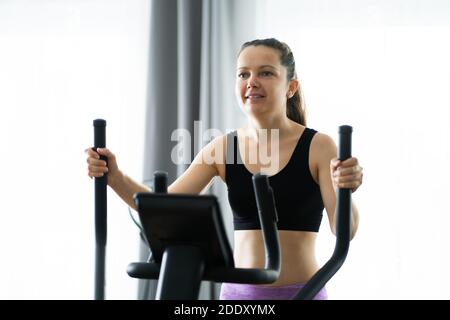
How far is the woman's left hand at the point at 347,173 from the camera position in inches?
48.3

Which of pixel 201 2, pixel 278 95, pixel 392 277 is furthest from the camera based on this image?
pixel 201 2

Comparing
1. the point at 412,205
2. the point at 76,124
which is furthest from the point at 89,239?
the point at 412,205

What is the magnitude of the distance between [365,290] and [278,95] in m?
1.29

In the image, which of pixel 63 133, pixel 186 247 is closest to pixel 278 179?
pixel 186 247

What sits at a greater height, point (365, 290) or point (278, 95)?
point (278, 95)

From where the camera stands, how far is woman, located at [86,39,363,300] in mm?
1640

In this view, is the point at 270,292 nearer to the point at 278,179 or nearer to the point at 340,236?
the point at 278,179

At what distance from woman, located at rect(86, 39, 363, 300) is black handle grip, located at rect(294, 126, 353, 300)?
0.33m

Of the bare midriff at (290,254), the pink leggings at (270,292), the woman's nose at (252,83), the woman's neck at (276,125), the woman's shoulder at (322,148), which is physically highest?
the woman's nose at (252,83)

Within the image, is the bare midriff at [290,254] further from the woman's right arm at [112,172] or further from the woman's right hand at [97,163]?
the woman's right hand at [97,163]

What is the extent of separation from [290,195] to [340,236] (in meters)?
0.42

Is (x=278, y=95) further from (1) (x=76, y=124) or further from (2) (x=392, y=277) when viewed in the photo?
(1) (x=76, y=124)

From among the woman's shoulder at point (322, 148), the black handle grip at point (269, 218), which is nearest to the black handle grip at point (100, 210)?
the black handle grip at point (269, 218)

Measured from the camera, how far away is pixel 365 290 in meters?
2.64
